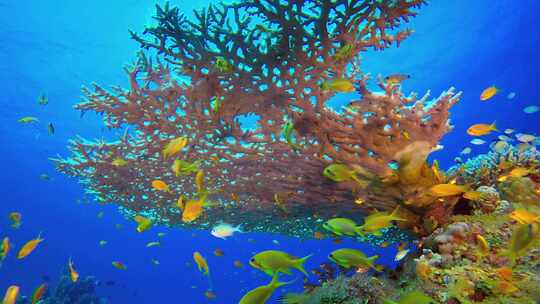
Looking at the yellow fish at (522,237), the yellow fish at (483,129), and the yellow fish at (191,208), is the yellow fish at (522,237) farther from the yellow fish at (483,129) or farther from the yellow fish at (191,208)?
the yellow fish at (191,208)

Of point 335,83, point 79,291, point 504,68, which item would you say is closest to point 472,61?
point 504,68

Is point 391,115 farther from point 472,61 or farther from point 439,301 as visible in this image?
point 472,61

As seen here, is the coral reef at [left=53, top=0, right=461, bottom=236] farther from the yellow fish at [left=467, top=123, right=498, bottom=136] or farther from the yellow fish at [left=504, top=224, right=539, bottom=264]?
the yellow fish at [left=504, top=224, right=539, bottom=264]

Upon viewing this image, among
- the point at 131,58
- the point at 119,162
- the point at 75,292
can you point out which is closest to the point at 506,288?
the point at 119,162

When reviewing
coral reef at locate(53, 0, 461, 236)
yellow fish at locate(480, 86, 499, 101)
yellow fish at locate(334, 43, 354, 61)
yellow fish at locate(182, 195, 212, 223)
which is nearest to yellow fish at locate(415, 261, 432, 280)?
coral reef at locate(53, 0, 461, 236)

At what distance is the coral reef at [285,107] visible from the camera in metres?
4.89

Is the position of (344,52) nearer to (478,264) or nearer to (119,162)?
(478,264)

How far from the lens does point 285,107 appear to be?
5.53m

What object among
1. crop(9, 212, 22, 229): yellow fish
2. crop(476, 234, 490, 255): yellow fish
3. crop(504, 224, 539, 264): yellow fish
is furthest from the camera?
crop(9, 212, 22, 229): yellow fish

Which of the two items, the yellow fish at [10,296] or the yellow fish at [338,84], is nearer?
the yellow fish at [338,84]

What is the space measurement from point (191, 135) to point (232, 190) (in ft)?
6.02

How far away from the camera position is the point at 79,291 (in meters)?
18.4

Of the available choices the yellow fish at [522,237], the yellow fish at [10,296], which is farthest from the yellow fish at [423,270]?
the yellow fish at [10,296]

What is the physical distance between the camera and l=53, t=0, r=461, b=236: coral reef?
489 cm
